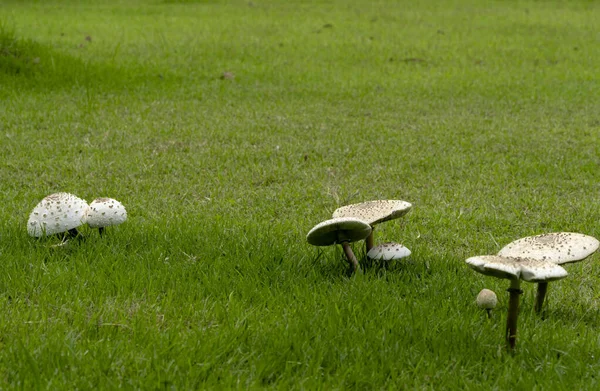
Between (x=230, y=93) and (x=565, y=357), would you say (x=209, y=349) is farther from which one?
(x=230, y=93)

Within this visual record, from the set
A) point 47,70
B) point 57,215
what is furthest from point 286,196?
point 47,70

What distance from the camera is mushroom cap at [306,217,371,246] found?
3408mm

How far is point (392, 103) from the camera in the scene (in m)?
9.31

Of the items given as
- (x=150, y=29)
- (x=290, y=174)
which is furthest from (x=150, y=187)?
(x=150, y=29)

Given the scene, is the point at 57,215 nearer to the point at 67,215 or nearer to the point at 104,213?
the point at 67,215

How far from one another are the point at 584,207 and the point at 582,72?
21.8 ft

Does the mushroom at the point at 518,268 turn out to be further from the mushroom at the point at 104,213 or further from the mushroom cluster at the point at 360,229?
the mushroom at the point at 104,213

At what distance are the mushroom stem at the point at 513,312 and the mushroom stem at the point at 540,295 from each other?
1.21 ft

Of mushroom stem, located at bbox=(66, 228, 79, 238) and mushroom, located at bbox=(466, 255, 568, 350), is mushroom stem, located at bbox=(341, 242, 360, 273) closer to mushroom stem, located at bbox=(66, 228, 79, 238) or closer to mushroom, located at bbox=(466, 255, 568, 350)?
mushroom, located at bbox=(466, 255, 568, 350)

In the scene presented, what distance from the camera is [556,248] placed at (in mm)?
3088

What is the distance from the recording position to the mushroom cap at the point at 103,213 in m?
4.08

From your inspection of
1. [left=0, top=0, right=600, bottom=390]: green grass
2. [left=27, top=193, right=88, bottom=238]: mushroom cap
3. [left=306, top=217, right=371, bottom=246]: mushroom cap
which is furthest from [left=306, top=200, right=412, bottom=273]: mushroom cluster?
[left=27, top=193, right=88, bottom=238]: mushroom cap

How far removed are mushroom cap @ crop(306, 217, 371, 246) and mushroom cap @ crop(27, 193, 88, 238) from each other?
1.37m

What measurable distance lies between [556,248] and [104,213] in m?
2.46
